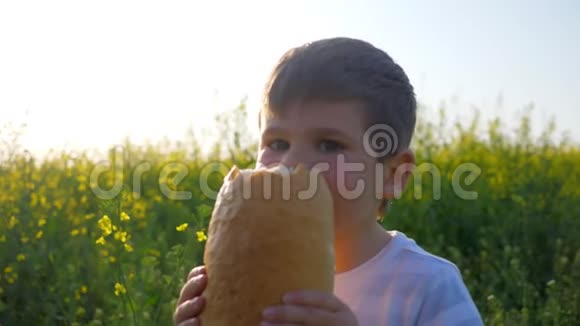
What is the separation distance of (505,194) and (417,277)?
464 centimetres

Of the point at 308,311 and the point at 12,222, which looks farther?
the point at 12,222

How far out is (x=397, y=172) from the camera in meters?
2.23

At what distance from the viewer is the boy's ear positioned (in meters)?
2.18

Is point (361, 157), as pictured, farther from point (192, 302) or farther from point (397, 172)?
point (192, 302)

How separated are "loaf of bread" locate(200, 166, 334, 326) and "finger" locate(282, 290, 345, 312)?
1 cm

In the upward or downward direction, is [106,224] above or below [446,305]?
above

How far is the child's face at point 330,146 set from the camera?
191 cm

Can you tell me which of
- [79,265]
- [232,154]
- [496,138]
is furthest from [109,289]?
[496,138]

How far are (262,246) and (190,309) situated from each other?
0.76 feet

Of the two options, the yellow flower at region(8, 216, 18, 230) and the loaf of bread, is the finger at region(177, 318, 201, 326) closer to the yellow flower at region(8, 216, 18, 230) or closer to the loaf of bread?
the loaf of bread

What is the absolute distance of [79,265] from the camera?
454 centimetres

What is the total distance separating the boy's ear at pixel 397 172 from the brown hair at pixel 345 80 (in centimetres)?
4

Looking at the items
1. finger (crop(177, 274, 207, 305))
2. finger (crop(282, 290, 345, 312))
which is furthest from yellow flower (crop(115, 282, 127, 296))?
finger (crop(282, 290, 345, 312))

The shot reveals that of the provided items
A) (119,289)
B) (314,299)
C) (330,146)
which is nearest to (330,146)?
(330,146)
